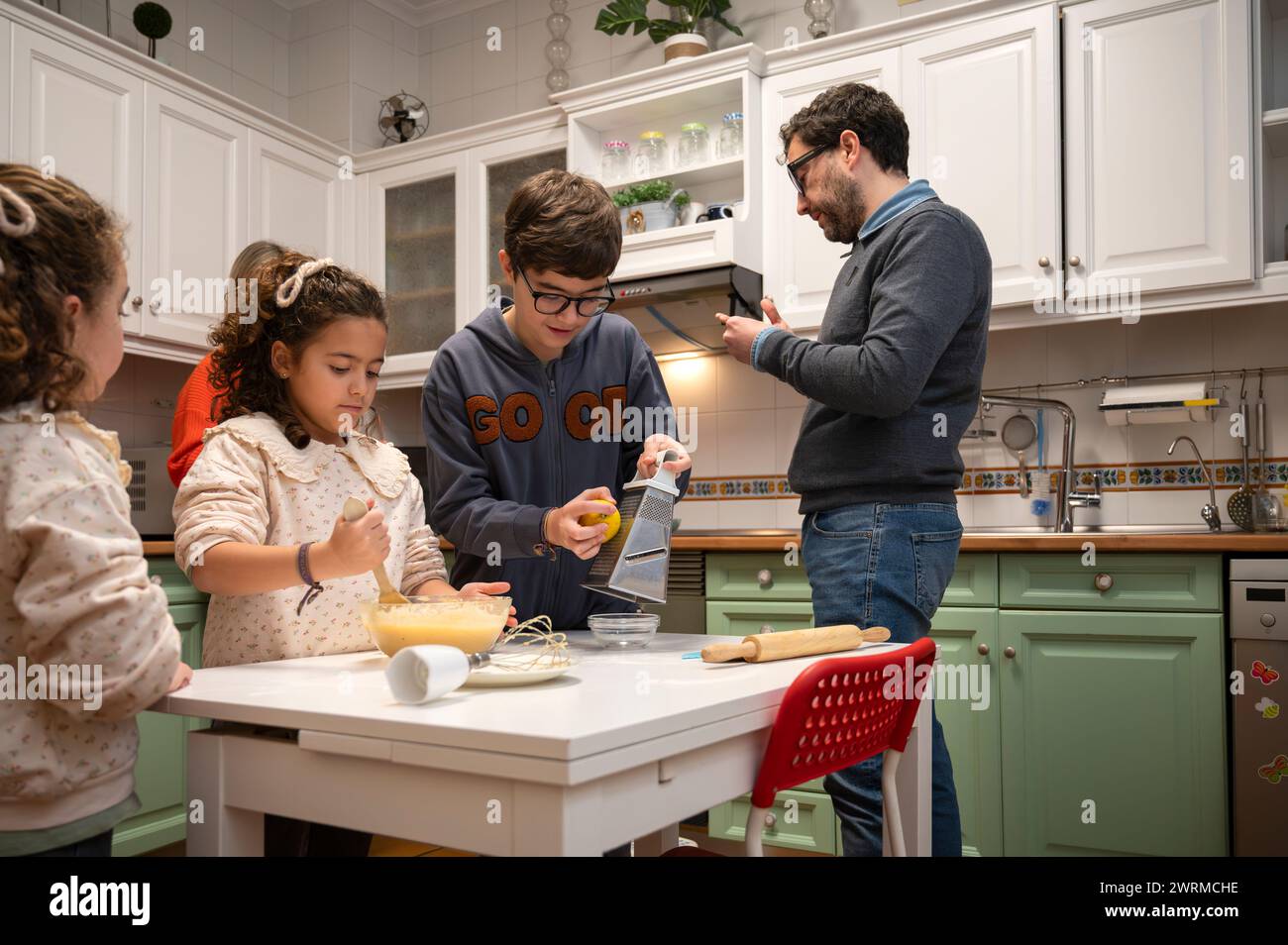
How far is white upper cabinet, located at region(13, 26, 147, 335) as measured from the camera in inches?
110

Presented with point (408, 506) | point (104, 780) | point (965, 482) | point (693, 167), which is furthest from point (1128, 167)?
point (104, 780)

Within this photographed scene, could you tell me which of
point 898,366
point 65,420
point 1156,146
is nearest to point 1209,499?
point 1156,146

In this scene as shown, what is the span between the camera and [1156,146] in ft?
8.40

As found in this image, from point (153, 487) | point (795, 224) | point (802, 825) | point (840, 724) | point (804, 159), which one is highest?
point (795, 224)

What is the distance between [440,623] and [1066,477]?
2.23 m

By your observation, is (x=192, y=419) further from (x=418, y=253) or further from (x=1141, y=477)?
(x=1141, y=477)

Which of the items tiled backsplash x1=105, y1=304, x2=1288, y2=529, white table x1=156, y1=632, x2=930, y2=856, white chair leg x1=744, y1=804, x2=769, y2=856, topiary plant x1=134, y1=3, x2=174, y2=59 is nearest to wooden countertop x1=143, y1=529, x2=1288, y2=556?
tiled backsplash x1=105, y1=304, x2=1288, y2=529

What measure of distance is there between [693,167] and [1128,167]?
4.03 feet

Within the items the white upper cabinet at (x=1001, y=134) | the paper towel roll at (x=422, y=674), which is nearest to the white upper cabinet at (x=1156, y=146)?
the white upper cabinet at (x=1001, y=134)

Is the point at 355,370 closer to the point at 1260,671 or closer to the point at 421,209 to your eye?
the point at 1260,671

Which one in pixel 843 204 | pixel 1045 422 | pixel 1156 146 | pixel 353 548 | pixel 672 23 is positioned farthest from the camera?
pixel 672 23

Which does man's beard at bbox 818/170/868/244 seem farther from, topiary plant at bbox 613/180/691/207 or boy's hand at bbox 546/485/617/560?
topiary plant at bbox 613/180/691/207

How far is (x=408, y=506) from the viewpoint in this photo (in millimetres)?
1537

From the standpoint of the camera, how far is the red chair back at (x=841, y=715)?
39.0 inches
